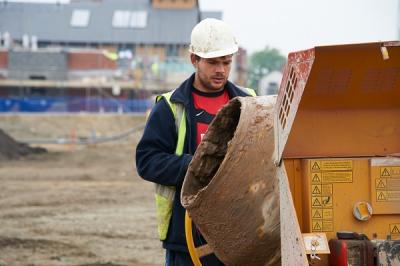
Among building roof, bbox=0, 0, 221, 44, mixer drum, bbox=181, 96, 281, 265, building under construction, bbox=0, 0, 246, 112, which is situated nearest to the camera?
mixer drum, bbox=181, 96, 281, 265

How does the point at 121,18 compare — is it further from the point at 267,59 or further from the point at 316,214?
the point at 316,214

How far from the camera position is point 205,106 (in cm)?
452

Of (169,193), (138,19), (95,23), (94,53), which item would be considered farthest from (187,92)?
A: (95,23)

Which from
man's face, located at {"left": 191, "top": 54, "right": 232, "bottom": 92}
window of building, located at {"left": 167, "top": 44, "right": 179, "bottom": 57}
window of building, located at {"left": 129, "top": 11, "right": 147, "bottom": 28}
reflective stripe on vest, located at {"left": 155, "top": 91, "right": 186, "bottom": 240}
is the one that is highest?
man's face, located at {"left": 191, "top": 54, "right": 232, "bottom": 92}

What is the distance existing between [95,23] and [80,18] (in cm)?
181

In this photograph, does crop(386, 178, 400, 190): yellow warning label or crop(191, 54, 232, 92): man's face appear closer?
crop(386, 178, 400, 190): yellow warning label

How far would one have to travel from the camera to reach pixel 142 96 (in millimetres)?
66750

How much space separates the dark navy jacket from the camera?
4.29 metres

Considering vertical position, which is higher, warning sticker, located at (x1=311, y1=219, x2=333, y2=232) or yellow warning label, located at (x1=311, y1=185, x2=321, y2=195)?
yellow warning label, located at (x1=311, y1=185, x2=321, y2=195)

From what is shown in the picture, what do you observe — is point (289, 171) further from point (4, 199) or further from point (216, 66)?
point (4, 199)

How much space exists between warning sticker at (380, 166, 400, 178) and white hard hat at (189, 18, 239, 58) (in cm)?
117

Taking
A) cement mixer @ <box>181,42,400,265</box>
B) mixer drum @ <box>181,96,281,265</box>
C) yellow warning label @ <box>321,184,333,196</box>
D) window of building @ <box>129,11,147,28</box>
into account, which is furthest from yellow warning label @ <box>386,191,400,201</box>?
window of building @ <box>129,11,147,28</box>

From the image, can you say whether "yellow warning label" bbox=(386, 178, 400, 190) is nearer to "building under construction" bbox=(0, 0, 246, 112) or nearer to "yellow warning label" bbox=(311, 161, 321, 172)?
"yellow warning label" bbox=(311, 161, 321, 172)

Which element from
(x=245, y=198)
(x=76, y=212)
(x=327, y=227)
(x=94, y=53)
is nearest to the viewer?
(x=327, y=227)
